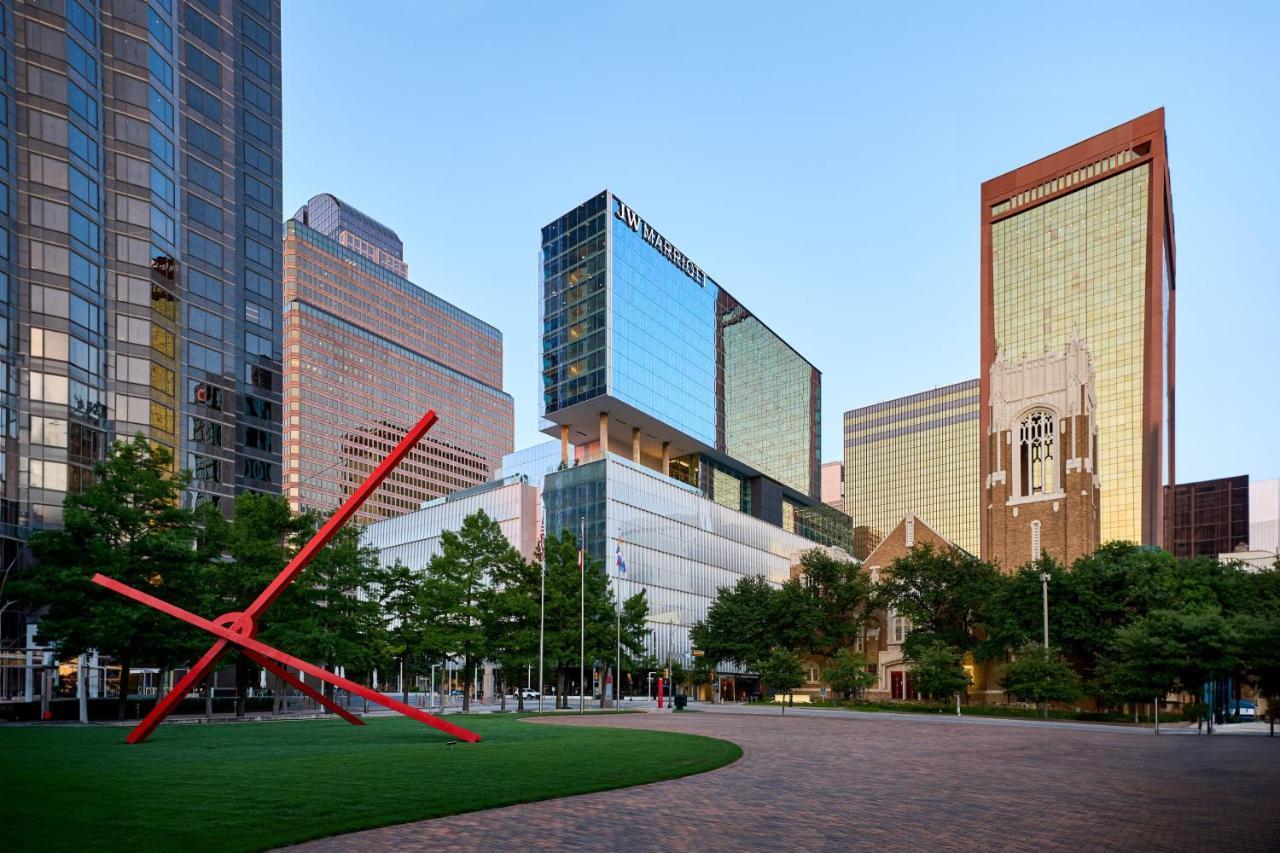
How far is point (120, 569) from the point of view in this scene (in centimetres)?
4266

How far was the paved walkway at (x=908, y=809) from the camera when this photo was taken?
13445mm

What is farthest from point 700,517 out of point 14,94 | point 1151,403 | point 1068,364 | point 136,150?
point 14,94

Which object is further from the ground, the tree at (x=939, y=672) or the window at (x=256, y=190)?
the window at (x=256, y=190)

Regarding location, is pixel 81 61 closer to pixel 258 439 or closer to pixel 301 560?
pixel 258 439

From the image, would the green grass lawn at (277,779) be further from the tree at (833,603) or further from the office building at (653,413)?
the office building at (653,413)

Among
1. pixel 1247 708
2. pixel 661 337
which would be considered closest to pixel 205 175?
pixel 661 337

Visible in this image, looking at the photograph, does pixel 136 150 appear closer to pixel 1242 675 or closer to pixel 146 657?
pixel 146 657

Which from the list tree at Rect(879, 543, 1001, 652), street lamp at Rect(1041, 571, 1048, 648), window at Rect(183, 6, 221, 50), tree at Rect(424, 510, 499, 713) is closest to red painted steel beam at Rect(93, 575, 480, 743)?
tree at Rect(424, 510, 499, 713)

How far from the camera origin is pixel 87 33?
6278 centimetres

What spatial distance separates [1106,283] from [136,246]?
125139 mm

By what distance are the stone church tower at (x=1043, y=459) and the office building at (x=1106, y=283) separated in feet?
113

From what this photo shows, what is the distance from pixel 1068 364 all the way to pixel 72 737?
291ft

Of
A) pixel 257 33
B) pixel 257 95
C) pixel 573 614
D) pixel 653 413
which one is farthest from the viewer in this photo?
pixel 653 413

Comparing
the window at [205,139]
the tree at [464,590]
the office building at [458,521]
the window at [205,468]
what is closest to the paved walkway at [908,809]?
the tree at [464,590]
